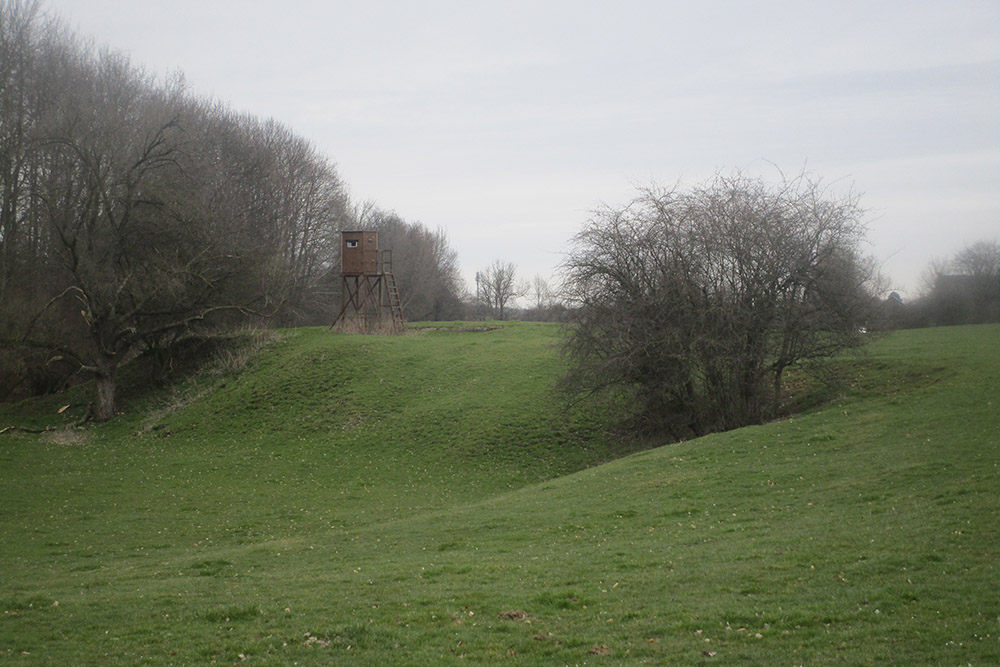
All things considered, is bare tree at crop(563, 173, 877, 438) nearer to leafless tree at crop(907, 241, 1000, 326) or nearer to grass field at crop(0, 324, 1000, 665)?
grass field at crop(0, 324, 1000, 665)

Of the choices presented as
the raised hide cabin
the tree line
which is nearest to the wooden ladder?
the raised hide cabin

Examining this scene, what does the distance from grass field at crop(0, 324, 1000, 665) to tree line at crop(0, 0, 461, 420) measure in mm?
6731

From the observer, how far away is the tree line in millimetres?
36094

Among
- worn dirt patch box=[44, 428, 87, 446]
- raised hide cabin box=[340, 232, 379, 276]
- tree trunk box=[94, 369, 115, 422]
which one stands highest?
raised hide cabin box=[340, 232, 379, 276]

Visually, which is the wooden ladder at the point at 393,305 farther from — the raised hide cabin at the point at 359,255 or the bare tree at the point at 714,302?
the bare tree at the point at 714,302

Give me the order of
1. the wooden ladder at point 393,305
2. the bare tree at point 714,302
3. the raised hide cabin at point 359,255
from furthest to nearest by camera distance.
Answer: the wooden ladder at point 393,305
the raised hide cabin at point 359,255
the bare tree at point 714,302

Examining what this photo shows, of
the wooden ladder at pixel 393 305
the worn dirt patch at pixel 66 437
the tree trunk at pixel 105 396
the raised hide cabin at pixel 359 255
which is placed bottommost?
the worn dirt patch at pixel 66 437

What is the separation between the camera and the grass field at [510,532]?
7789mm

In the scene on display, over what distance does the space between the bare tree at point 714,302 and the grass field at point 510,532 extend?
2.52m

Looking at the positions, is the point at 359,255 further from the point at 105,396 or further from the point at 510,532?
the point at 510,532

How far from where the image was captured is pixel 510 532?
14922 millimetres

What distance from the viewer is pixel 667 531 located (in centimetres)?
1330

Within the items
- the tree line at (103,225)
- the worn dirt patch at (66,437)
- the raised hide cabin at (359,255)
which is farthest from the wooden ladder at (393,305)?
the worn dirt patch at (66,437)

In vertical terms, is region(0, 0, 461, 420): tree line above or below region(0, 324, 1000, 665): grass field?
above
